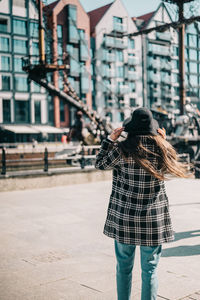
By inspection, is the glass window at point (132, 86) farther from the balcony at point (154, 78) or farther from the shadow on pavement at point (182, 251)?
the shadow on pavement at point (182, 251)

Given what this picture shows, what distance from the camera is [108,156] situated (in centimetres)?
298

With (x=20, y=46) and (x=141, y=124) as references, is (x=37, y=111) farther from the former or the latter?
(x=141, y=124)

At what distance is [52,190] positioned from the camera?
1226 cm

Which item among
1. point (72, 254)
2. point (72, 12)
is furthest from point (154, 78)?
point (72, 254)

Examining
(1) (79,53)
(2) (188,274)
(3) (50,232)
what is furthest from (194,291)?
(1) (79,53)

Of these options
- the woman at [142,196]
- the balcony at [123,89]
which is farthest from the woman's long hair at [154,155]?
the balcony at [123,89]

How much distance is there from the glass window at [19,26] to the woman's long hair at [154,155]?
43.3 meters

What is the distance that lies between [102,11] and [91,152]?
127ft

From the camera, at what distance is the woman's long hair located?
286 centimetres

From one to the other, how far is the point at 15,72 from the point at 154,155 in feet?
144

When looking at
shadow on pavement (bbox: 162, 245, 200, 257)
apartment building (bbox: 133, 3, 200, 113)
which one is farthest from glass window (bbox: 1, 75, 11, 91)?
shadow on pavement (bbox: 162, 245, 200, 257)

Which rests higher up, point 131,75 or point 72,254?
point 131,75

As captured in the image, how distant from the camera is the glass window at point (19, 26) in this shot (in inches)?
1707

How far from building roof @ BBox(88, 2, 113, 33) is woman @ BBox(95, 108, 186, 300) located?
51470mm
